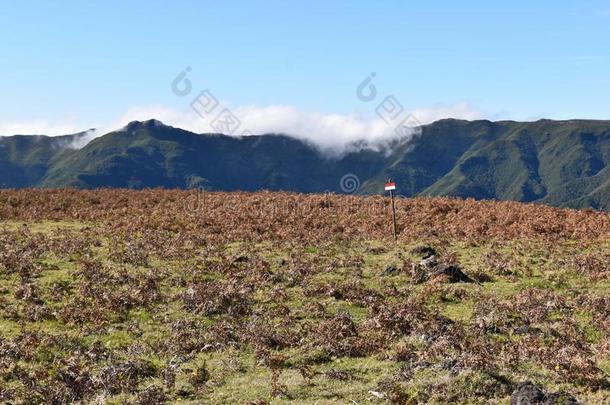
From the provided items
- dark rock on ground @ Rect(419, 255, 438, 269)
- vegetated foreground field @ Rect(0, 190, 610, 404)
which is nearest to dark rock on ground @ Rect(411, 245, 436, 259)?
vegetated foreground field @ Rect(0, 190, 610, 404)

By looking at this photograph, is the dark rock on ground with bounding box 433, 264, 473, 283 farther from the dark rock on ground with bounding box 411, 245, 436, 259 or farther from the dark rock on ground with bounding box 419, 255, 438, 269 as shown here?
the dark rock on ground with bounding box 411, 245, 436, 259

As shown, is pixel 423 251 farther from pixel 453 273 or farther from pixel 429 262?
pixel 453 273

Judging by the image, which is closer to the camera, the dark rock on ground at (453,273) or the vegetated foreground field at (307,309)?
the vegetated foreground field at (307,309)

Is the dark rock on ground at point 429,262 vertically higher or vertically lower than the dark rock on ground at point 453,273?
higher

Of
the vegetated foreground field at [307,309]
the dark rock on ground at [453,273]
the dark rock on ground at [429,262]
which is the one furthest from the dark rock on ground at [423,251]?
the dark rock on ground at [453,273]

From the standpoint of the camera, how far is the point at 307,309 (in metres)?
18.2

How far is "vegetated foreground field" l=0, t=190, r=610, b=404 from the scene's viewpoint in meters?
12.5

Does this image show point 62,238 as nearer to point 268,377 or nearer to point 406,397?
point 268,377

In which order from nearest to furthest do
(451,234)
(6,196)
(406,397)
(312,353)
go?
(406,397)
(312,353)
(451,234)
(6,196)

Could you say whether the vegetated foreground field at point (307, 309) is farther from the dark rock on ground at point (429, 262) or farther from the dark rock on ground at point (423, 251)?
the dark rock on ground at point (429, 262)

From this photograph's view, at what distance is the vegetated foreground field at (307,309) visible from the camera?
12.5 metres

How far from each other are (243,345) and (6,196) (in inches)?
1366

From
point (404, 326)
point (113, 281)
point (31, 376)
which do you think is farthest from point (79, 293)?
point (404, 326)

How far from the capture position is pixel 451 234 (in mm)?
31547
